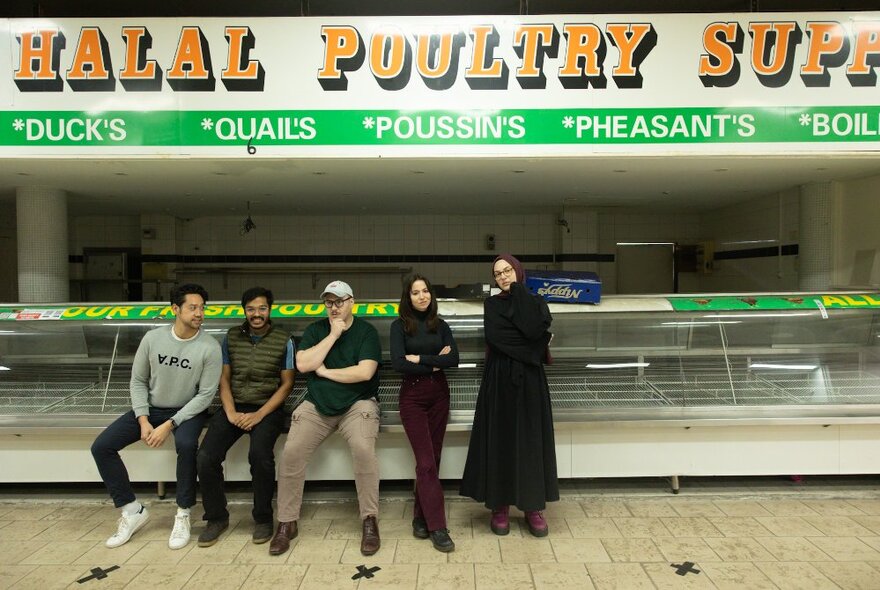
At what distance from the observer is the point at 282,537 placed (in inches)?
100

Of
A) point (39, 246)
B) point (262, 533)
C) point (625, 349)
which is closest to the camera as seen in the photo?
point (262, 533)

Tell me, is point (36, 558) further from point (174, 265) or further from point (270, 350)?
point (174, 265)

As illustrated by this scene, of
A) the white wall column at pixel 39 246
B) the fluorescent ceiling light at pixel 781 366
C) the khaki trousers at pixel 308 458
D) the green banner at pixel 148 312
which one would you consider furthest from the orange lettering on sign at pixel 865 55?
the white wall column at pixel 39 246

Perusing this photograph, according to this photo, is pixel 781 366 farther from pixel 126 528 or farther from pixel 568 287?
pixel 126 528

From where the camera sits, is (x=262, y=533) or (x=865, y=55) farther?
(x=865, y=55)

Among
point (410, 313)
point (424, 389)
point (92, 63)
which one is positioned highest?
point (92, 63)

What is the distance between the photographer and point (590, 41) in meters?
3.28

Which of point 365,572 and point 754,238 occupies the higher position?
point 754,238

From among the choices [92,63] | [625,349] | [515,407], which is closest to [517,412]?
[515,407]

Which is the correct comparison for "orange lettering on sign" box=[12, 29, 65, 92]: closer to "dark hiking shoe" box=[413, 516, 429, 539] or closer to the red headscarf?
the red headscarf

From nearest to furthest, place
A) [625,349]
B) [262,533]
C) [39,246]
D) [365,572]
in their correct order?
1. [365,572]
2. [262,533]
3. [625,349]
4. [39,246]

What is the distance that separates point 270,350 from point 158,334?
1.99ft

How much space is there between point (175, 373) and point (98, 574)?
0.98 m

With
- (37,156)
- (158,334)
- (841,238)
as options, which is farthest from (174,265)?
(841,238)
